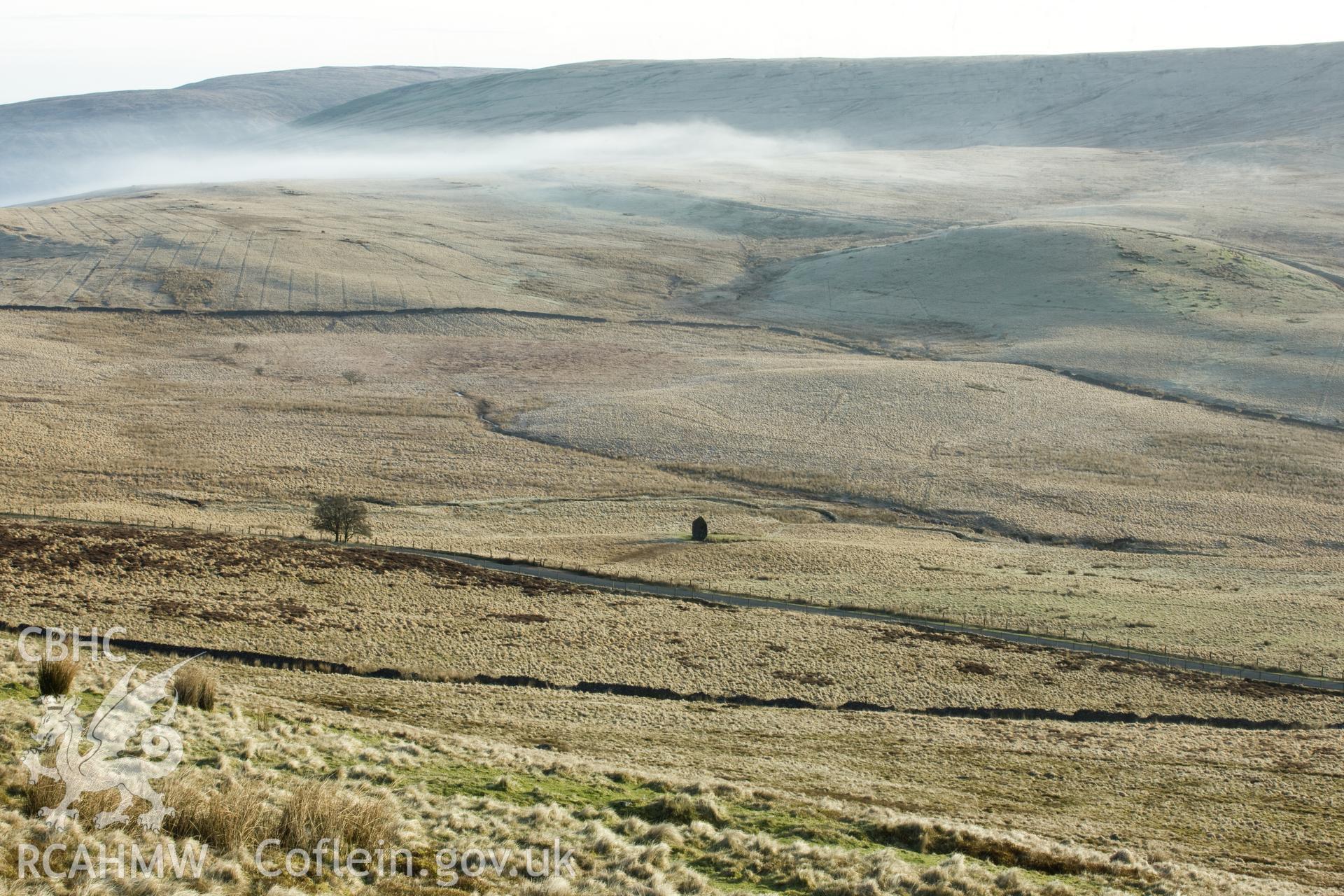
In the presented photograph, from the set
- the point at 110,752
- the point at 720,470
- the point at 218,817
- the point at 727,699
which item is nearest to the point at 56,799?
the point at 218,817

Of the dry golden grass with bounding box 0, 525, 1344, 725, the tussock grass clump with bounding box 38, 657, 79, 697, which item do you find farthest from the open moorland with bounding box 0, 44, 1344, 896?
the tussock grass clump with bounding box 38, 657, 79, 697

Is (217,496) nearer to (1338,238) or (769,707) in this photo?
(769,707)

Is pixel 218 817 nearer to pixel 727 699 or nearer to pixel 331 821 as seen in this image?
pixel 331 821

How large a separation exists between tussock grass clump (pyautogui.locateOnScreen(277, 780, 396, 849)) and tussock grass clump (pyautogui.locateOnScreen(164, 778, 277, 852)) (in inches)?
8.0

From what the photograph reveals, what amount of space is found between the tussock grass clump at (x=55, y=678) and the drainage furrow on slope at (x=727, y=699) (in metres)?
8.25

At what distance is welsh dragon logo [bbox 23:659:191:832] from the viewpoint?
10008 millimetres

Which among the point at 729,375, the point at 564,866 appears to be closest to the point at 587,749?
the point at 564,866

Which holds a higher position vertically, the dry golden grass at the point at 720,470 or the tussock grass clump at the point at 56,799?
the tussock grass clump at the point at 56,799

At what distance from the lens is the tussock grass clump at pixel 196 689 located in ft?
Result: 51.2

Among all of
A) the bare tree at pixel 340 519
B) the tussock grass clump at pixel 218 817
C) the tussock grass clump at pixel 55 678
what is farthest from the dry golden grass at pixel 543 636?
the tussock grass clump at pixel 218 817

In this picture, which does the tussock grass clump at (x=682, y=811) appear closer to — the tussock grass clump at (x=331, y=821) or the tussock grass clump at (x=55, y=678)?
the tussock grass clump at (x=331, y=821)

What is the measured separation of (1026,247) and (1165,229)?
15.8m

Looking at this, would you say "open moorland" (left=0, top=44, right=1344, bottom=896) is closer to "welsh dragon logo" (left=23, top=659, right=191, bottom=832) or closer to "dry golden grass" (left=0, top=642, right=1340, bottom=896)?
"dry golden grass" (left=0, top=642, right=1340, bottom=896)

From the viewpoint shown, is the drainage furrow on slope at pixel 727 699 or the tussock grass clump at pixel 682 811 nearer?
the tussock grass clump at pixel 682 811
